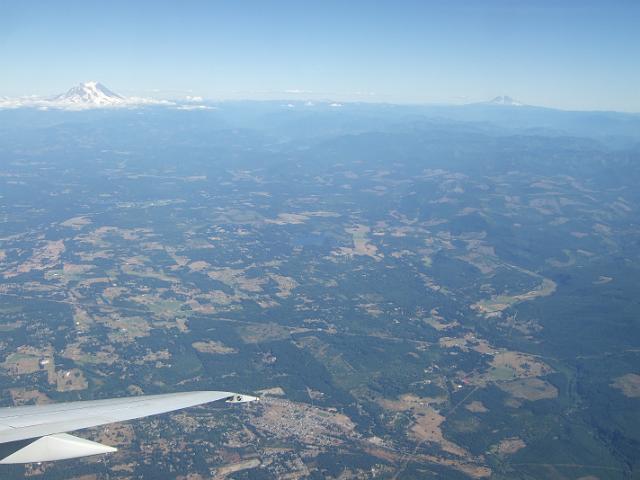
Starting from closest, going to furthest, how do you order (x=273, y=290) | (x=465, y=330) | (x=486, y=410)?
(x=486, y=410)
(x=465, y=330)
(x=273, y=290)

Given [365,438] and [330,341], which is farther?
[330,341]

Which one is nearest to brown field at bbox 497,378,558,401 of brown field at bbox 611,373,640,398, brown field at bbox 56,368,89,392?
brown field at bbox 611,373,640,398

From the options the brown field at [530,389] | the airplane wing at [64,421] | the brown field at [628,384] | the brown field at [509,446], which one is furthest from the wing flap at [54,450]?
the brown field at [628,384]

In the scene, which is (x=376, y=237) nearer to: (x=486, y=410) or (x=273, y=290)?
(x=273, y=290)

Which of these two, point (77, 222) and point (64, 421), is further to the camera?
point (77, 222)

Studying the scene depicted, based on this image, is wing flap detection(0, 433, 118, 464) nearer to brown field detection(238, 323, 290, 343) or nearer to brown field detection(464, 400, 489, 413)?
brown field detection(464, 400, 489, 413)

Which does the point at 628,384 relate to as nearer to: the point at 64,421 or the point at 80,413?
the point at 80,413

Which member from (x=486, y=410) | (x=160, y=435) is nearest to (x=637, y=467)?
(x=486, y=410)

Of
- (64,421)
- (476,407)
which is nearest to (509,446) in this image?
(476,407)
